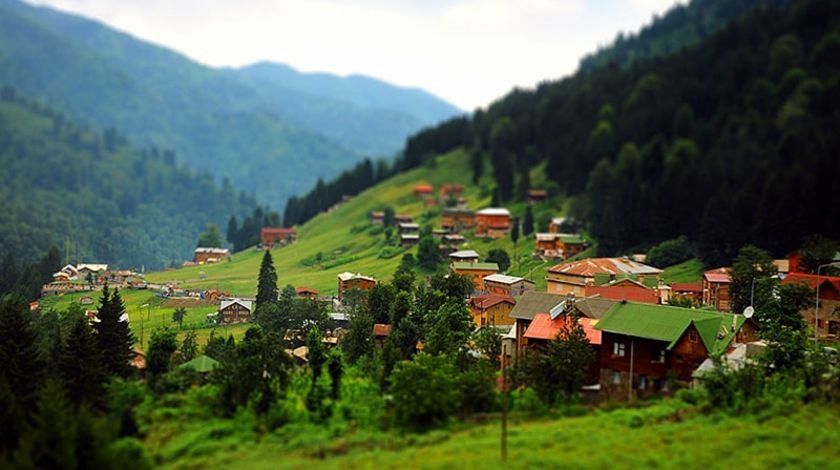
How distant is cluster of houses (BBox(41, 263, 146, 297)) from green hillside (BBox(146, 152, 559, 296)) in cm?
339

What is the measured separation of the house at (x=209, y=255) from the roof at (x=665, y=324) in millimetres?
81411

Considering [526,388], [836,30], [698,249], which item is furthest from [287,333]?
[836,30]

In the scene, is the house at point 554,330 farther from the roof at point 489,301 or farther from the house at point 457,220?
the house at point 457,220

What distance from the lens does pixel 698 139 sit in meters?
126

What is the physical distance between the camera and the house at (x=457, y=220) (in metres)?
118

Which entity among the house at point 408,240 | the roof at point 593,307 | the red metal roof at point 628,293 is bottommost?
the roof at point 593,307

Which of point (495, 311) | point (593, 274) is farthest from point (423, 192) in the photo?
point (495, 311)

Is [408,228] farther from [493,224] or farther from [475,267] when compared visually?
[475,267]

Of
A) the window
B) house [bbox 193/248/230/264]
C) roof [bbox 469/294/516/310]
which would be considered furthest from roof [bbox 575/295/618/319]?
A: house [bbox 193/248/230/264]

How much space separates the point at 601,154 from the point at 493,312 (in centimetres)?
6859

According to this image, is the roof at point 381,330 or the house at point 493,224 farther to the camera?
the house at point 493,224

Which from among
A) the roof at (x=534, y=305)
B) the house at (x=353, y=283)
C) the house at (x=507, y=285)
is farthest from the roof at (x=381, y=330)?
the house at (x=353, y=283)

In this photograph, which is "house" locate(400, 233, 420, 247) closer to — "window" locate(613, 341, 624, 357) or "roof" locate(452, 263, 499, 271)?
"roof" locate(452, 263, 499, 271)

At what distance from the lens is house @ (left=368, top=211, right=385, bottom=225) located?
13127 centimetres
